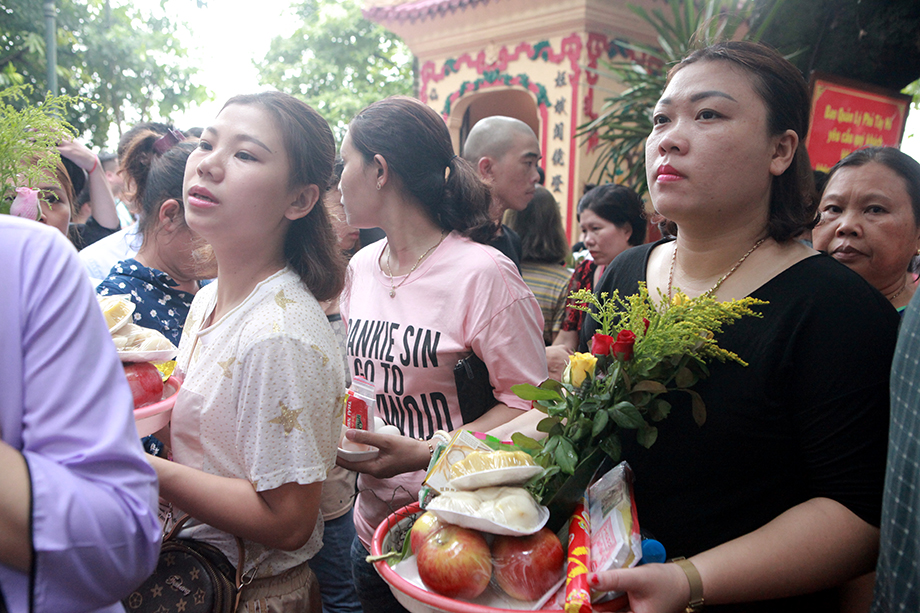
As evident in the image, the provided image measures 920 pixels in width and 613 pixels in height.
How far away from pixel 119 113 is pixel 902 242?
39.7ft

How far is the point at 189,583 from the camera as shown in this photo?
1.32 m

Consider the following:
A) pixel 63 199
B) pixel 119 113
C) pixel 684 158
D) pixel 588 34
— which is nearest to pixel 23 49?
pixel 119 113

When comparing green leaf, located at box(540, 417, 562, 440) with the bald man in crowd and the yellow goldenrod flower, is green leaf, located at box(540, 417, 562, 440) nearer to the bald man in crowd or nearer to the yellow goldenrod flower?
the yellow goldenrod flower

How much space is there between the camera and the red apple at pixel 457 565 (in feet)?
3.30

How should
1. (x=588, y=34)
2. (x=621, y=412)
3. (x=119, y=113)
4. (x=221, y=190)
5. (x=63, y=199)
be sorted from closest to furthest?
1. (x=621, y=412)
2. (x=221, y=190)
3. (x=63, y=199)
4. (x=588, y=34)
5. (x=119, y=113)

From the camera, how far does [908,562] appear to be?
0.99 meters

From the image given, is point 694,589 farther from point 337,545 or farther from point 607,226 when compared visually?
point 607,226

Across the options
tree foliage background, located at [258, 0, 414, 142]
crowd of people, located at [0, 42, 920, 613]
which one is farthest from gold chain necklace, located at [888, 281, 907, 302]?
tree foliage background, located at [258, 0, 414, 142]

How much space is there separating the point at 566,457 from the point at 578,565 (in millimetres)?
206

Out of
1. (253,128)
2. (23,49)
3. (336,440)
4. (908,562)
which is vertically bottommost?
(336,440)

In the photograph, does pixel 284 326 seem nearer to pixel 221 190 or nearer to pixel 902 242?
pixel 221 190

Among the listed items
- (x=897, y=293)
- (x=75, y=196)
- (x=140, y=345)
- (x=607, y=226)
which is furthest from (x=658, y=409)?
(x=75, y=196)

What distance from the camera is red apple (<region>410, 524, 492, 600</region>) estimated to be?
Result: 1.00 metres

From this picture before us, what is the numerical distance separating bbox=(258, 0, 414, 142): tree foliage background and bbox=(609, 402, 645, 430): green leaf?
16.0 meters
